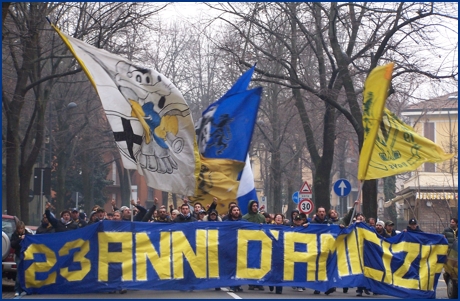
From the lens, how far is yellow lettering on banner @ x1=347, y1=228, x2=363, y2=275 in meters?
15.8

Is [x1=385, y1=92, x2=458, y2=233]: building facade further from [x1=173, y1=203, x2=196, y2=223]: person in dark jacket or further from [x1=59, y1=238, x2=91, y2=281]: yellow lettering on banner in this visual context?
[x1=59, y1=238, x2=91, y2=281]: yellow lettering on banner

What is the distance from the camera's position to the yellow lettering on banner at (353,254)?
51.9 ft

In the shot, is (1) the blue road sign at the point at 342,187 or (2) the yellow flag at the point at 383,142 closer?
(2) the yellow flag at the point at 383,142

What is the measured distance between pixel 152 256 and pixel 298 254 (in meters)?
2.87

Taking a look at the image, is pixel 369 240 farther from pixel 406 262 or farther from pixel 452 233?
pixel 452 233

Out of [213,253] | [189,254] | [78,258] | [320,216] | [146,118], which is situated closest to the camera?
[146,118]

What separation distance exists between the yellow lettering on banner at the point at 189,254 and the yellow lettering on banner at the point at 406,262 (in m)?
3.76

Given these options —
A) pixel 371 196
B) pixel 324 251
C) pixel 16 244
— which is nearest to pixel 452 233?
pixel 324 251

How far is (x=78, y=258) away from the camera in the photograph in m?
15.1

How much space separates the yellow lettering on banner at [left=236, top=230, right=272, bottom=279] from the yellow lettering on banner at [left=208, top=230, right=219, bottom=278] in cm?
42

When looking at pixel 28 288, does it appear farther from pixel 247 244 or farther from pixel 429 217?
pixel 429 217

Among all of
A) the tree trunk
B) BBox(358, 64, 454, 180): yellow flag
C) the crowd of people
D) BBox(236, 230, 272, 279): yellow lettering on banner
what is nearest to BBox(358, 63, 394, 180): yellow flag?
BBox(358, 64, 454, 180): yellow flag

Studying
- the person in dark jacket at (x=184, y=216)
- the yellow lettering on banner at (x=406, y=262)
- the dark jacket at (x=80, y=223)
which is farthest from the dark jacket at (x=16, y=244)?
the yellow lettering on banner at (x=406, y=262)

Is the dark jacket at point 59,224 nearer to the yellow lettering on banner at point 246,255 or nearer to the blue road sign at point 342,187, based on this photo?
the yellow lettering on banner at point 246,255
